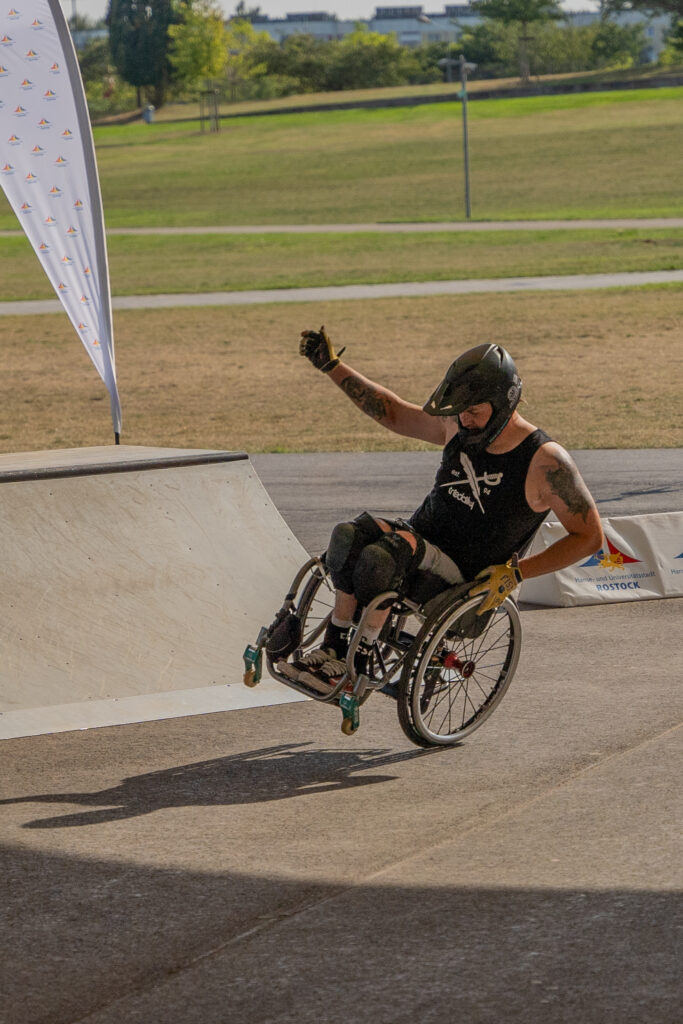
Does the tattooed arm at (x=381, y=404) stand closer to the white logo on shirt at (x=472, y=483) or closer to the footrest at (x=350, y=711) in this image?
the white logo on shirt at (x=472, y=483)

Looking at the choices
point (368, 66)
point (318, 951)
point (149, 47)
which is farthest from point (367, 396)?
point (149, 47)

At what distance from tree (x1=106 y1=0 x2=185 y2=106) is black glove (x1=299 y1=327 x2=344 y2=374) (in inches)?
4932

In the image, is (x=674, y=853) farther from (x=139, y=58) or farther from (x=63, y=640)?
(x=139, y=58)

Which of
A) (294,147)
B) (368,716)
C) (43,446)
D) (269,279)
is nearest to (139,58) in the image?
(294,147)

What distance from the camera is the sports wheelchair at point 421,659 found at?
5.68 meters

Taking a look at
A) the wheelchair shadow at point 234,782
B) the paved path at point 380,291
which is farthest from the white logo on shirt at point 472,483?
the paved path at point 380,291

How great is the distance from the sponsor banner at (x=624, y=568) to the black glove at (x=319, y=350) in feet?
7.90

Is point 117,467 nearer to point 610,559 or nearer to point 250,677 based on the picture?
point 250,677

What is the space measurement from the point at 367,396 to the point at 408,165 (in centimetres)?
5995

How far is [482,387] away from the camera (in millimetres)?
5785

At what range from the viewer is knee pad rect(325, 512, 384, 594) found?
5.75 metres

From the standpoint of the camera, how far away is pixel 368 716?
6.52 m

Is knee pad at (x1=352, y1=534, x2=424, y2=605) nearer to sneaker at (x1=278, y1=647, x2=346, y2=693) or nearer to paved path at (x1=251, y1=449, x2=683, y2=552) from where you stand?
sneaker at (x1=278, y1=647, x2=346, y2=693)

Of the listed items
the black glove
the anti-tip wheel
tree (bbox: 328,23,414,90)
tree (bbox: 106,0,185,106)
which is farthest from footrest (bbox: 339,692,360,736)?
tree (bbox: 106,0,185,106)
